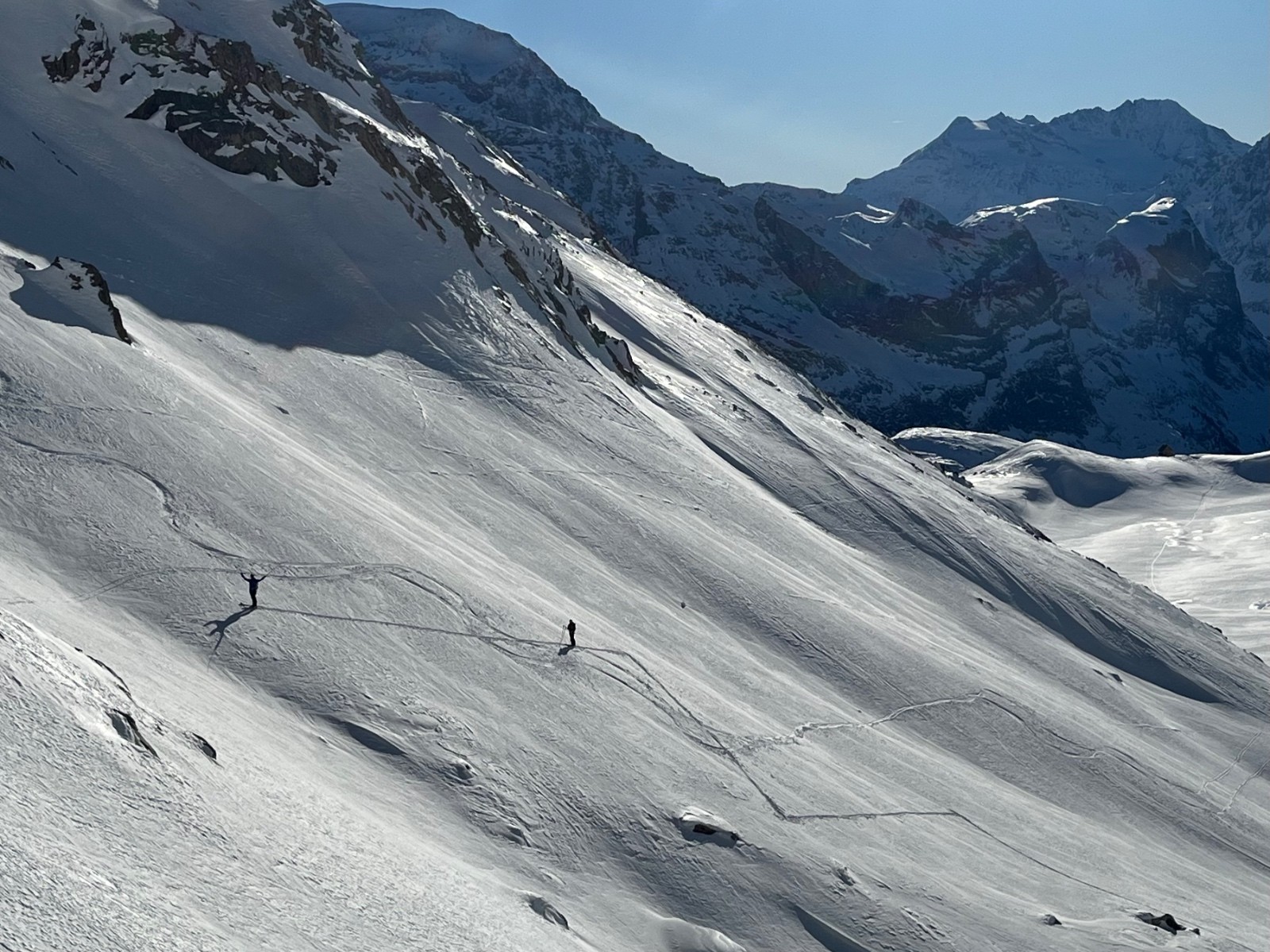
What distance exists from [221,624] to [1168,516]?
390ft

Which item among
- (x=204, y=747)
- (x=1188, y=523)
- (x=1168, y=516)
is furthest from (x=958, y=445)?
(x=204, y=747)

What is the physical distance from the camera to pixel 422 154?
6906cm

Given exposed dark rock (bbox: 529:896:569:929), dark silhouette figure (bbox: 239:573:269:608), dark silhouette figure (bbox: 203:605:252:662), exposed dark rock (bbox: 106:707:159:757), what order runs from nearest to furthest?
exposed dark rock (bbox: 106:707:159:757), exposed dark rock (bbox: 529:896:569:929), dark silhouette figure (bbox: 203:605:252:662), dark silhouette figure (bbox: 239:573:269:608)

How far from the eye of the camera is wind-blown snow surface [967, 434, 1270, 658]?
94.4 meters

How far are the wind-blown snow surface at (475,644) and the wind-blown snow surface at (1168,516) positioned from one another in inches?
1280

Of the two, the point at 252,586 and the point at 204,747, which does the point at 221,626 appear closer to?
the point at 252,586

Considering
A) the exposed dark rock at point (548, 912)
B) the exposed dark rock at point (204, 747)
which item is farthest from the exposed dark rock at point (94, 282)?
the exposed dark rock at point (548, 912)

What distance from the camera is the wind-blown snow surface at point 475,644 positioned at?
1797 cm

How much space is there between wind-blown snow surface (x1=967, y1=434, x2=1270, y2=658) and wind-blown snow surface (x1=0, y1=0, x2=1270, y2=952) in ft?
107

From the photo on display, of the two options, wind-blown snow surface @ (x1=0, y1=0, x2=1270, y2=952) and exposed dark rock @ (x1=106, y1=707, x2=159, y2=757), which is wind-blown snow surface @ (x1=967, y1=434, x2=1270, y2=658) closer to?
wind-blown snow surface @ (x1=0, y1=0, x2=1270, y2=952)

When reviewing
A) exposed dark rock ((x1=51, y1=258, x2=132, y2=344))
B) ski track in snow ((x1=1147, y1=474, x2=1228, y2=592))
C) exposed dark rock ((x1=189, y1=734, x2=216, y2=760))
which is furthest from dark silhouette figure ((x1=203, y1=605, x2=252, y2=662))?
ski track in snow ((x1=1147, y1=474, x2=1228, y2=592))

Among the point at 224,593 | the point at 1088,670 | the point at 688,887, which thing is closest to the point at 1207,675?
the point at 1088,670

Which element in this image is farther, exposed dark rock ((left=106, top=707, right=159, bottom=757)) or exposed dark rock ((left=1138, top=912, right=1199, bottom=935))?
exposed dark rock ((left=1138, top=912, right=1199, bottom=935))

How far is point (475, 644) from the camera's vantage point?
29188 mm
